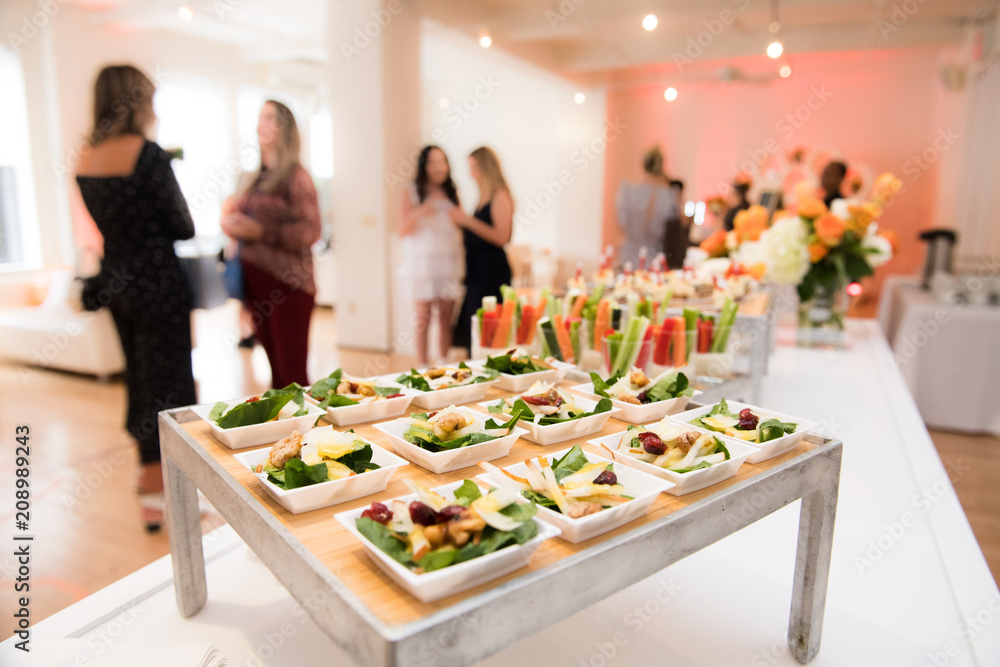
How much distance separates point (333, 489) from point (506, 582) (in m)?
0.26

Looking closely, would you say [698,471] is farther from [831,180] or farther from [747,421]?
[831,180]

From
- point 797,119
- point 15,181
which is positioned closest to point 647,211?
point 797,119

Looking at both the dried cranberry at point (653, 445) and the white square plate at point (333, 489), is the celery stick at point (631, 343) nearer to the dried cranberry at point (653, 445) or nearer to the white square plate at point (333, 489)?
the dried cranberry at point (653, 445)

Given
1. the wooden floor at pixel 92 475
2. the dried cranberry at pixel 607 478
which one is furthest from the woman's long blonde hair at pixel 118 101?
the dried cranberry at pixel 607 478

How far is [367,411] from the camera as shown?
1.04 m

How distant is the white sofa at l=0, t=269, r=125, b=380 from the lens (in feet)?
13.6

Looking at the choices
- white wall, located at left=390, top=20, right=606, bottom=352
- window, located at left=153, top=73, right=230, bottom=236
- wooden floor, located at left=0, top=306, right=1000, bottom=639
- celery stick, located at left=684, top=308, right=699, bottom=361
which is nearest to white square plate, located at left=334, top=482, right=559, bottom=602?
celery stick, located at left=684, top=308, right=699, bottom=361

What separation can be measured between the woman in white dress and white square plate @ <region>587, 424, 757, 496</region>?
3.01 meters

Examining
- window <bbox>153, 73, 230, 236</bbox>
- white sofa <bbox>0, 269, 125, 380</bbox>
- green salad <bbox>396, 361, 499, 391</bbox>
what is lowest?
white sofa <bbox>0, 269, 125, 380</bbox>

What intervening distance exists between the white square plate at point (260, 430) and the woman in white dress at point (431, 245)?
284 centimetres

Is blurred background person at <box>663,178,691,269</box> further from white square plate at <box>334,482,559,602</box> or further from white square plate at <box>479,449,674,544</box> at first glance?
white square plate at <box>334,482,559,602</box>

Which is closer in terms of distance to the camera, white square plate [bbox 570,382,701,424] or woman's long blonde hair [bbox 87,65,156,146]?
white square plate [bbox 570,382,701,424]

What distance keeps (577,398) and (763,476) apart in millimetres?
371

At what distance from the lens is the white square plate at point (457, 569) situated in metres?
0.56
